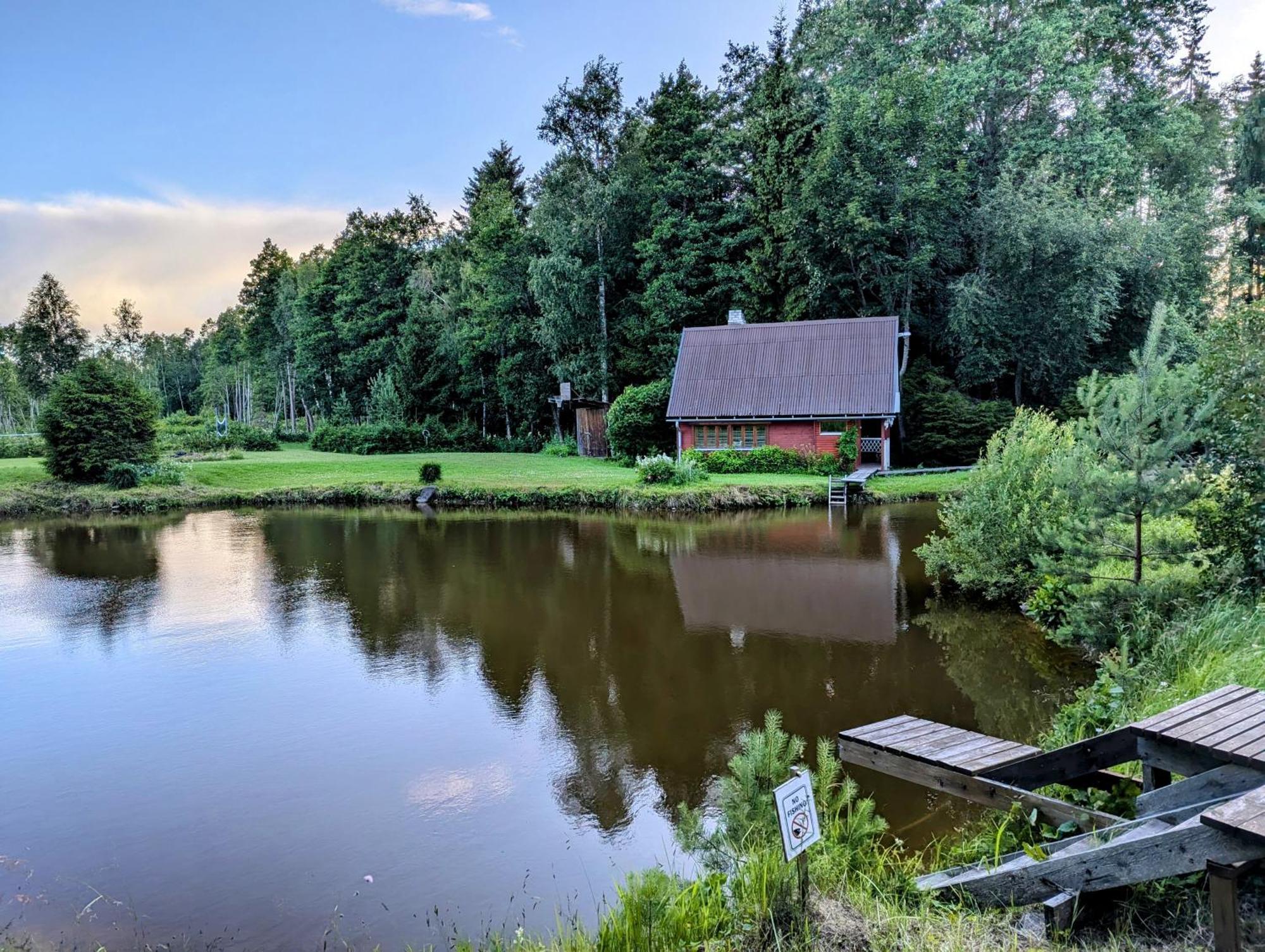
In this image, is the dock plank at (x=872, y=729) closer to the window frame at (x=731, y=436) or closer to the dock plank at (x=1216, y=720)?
the dock plank at (x=1216, y=720)

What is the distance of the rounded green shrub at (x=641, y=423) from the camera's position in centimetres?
3018

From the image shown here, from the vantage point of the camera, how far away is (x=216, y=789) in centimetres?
655

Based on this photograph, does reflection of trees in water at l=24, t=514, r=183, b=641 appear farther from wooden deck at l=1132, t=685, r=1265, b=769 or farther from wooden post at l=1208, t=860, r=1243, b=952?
wooden post at l=1208, t=860, r=1243, b=952

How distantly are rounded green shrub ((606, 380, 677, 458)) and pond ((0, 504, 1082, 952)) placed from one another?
14273 millimetres

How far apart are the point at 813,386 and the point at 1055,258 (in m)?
10.4

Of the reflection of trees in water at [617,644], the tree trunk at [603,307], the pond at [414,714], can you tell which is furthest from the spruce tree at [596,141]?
the pond at [414,714]

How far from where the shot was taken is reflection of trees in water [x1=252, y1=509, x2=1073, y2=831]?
7.21 meters

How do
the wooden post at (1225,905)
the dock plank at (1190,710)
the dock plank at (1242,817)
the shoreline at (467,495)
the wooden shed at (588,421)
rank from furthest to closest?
the wooden shed at (588,421) → the shoreline at (467,495) → the dock plank at (1190,710) → the wooden post at (1225,905) → the dock plank at (1242,817)

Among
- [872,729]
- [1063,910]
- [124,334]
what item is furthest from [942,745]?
[124,334]

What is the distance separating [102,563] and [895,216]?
88.8 feet

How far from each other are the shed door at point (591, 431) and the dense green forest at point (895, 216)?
3.48ft

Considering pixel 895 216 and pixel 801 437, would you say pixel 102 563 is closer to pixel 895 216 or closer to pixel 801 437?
pixel 801 437

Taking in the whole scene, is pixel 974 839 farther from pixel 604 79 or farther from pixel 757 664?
pixel 604 79

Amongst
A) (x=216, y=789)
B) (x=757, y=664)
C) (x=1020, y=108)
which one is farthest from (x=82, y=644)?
(x=1020, y=108)
